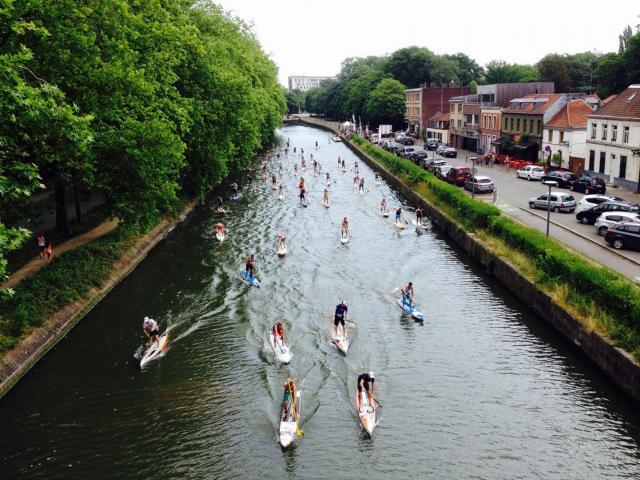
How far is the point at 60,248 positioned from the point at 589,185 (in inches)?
1487

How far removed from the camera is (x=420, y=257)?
117 ft

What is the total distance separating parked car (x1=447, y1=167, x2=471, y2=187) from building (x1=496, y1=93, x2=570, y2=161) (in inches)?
545

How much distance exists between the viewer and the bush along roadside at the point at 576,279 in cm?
2009

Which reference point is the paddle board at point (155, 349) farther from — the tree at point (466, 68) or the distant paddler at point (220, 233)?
the tree at point (466, 68)

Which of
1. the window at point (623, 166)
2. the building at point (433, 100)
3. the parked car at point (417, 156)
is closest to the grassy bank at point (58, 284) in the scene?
the window at point (623, 166)

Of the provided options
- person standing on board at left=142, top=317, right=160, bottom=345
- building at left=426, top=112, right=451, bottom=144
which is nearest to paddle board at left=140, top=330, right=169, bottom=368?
person standing on board at left=142, top=317, right=160, bottom=345

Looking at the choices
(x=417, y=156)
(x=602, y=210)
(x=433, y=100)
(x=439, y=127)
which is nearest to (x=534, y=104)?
(x=417, y=156)

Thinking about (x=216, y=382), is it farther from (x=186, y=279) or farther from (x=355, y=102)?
(x=355, y=102)

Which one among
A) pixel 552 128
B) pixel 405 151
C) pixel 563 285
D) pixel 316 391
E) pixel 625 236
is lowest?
pixel 316 391

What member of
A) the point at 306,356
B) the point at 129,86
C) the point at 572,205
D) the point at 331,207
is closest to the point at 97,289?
the point at 129,86

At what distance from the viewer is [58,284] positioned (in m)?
25.5

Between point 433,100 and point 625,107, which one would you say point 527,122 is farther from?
point 433,100

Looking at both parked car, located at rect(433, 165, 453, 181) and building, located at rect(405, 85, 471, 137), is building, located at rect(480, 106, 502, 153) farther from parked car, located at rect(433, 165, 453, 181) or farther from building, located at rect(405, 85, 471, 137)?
building, located at rect(405, 85, 471, 137)

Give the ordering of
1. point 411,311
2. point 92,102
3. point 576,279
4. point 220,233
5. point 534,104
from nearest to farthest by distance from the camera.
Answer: point 576,279, point 92,102, point 411,311, point 220,233, point 534,104
